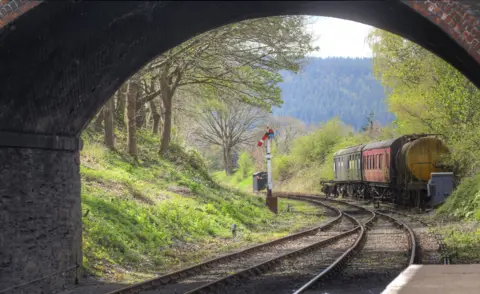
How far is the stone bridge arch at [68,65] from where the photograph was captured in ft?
23.0

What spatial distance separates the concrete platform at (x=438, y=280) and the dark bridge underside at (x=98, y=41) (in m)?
2.56

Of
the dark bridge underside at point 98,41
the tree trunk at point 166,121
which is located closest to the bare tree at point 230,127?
the tree trunk at point 166,121

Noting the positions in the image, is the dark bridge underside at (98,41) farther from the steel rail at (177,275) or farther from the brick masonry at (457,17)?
the steel rail at (177,275)

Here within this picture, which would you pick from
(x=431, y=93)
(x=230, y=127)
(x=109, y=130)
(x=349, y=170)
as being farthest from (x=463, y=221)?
(x=230, y=127)

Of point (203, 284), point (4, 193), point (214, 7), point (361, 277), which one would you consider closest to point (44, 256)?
point (4, 193)

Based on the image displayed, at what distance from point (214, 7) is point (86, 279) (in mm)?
5550

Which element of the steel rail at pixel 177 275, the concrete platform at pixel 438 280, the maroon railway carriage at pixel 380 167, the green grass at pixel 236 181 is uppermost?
the maroon railway carriage at pixel 380 167

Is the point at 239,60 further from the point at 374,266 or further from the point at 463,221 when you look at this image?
the point at 374,266

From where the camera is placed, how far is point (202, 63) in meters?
24.3

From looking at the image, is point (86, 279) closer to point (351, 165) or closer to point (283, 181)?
point (351, 165)

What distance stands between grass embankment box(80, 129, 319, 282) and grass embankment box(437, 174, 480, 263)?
4.94 meters

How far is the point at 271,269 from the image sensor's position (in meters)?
11.9

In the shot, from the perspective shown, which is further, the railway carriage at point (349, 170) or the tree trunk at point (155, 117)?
the railway carriage at point (349, 170)

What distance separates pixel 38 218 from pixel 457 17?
6.39 m
